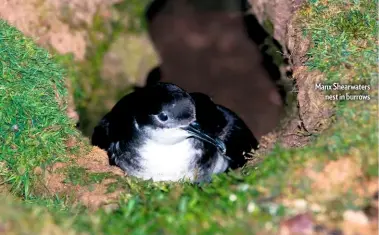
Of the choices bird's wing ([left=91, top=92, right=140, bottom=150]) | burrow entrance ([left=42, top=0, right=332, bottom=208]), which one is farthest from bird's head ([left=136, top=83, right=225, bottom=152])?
burrow entrance ([left=42, top=0, right=332, bottom=208])

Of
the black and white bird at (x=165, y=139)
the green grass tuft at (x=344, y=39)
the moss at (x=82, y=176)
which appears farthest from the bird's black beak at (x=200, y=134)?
the green grass tuft at (x=344, y=39)

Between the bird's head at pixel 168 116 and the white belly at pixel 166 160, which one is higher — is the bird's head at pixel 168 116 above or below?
above

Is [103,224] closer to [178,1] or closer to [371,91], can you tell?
[371,91]

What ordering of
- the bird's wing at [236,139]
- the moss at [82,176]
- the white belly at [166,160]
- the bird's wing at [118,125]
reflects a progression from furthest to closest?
the bird's wing at [236,139], the bird's wing at [118,125], the white belly at [166,160], the moss at [82,176]

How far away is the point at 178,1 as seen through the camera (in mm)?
9828

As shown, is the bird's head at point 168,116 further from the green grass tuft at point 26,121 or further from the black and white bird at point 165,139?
the green grass tuft at point 26,121

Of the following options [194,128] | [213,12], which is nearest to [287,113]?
[194,128]

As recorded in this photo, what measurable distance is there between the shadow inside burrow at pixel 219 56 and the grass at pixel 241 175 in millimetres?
2796

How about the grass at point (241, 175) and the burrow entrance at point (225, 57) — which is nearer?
the grass at point (241, 175)

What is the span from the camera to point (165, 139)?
17.7ft

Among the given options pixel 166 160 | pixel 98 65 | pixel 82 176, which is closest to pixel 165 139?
pixel 166 160

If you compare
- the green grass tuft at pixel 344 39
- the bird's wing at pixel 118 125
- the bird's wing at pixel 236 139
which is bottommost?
the bird's wing at pixel 236 139

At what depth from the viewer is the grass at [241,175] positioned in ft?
12.8

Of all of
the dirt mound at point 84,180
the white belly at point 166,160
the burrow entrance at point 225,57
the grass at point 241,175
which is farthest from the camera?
the burrow entrance at point 225,57
